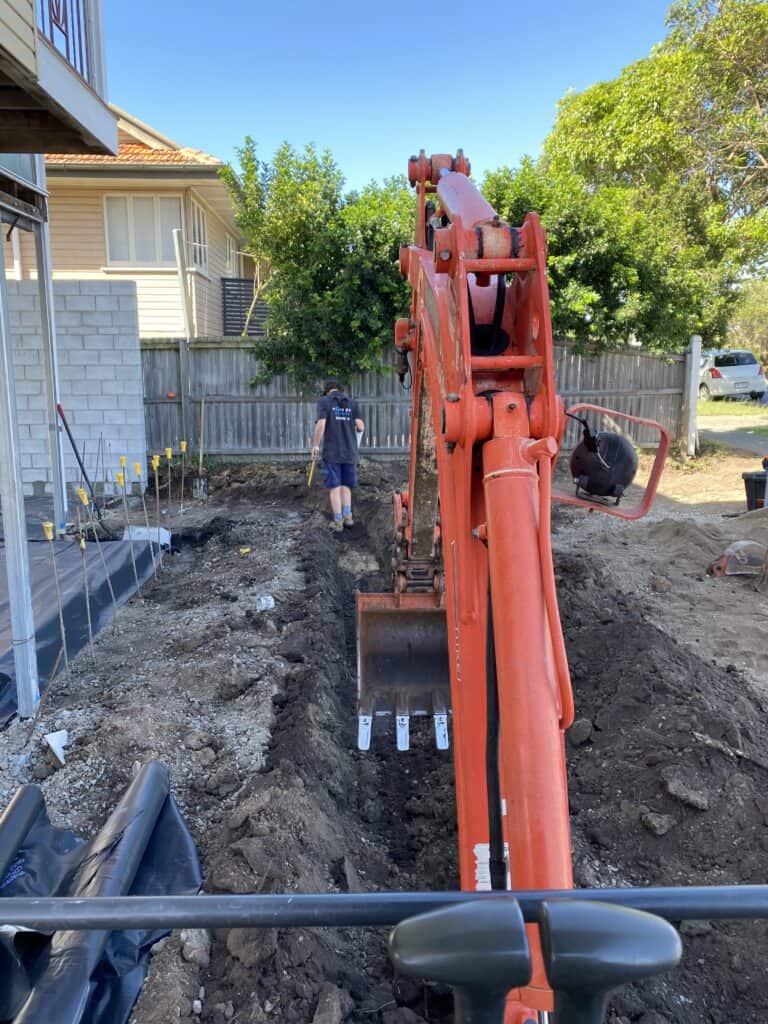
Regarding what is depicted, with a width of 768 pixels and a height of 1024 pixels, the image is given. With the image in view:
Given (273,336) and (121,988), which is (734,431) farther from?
(121,988)

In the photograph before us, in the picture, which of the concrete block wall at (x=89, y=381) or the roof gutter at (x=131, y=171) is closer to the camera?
the concrete block wall at (x=89, y=381)

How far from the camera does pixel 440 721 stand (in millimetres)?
4070

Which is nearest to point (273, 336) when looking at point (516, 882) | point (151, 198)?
point (151, 198)

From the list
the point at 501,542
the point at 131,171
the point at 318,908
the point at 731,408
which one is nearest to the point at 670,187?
the point at 731,408

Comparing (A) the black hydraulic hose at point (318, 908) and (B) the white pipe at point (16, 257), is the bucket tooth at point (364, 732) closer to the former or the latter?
(A) the black hydraulic hose at point (318, 908)

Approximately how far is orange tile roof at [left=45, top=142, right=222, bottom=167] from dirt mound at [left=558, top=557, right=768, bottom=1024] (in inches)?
514

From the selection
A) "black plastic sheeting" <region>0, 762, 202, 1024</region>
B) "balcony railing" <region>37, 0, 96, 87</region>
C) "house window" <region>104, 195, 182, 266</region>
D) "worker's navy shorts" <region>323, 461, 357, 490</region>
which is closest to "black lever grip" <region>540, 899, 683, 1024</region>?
"black plastic sheeting" <region>0, 762, 202, 1024</region>

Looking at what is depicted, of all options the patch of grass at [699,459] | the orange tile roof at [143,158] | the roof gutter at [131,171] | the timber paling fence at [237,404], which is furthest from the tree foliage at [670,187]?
the orange tile roof at [143,158]

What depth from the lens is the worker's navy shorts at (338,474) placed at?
30.0ft

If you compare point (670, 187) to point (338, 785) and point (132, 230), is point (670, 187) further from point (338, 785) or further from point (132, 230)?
point (338, 785)

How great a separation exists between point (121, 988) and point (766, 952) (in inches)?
92.1

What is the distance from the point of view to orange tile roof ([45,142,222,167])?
14.1 meters

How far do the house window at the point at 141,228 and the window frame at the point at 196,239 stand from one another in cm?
36

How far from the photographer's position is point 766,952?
9.37ft
